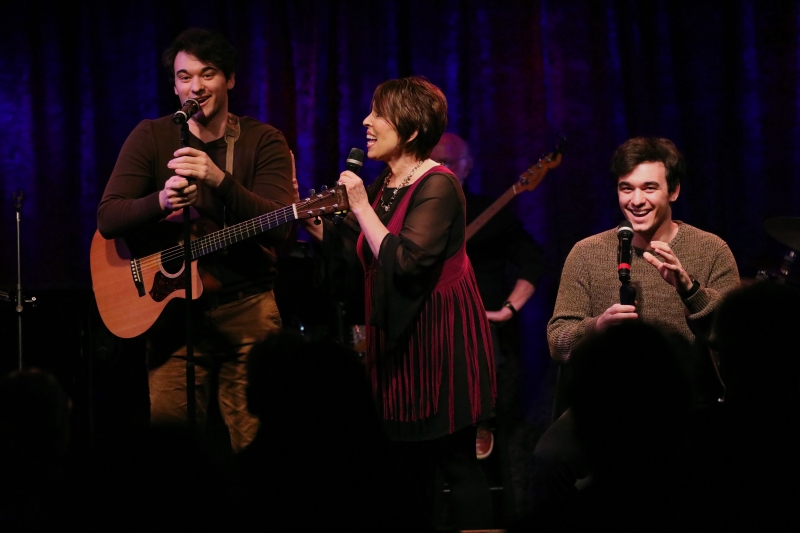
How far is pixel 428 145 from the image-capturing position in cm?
291

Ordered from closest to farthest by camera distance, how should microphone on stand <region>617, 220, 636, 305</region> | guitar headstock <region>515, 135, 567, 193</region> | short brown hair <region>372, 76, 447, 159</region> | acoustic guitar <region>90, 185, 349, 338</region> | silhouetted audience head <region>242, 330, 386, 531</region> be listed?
1. silhouetted audience head <region>242, 330, 386, 531</region>
2. short brown hair <region>372, 76, 447, 159</region>
3. microphone on stand <region>617, 220, 636, 305</region>
4. acoustic guitar <region>90, 185, 349, 338</region>
5. guitar headstock <region>515, 135, 567, 193</region>

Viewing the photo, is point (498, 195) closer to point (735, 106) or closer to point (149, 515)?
point (735, 106)

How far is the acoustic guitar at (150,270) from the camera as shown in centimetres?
312

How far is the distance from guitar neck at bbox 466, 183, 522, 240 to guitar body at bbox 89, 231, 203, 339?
177 cm

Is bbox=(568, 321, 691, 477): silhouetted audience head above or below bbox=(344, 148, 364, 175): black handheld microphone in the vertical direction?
below

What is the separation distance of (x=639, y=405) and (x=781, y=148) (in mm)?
3536

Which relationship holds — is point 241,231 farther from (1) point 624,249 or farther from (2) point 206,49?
(1) point 624,249

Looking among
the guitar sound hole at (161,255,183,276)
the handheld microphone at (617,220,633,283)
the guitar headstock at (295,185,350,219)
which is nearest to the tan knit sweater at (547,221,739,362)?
the handheld microphone at (617,220,633,283)

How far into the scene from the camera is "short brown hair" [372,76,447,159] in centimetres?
285

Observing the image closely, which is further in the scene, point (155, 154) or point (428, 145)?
point (155, 154)

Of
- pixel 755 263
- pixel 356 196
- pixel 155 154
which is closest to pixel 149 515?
pixel 356 196

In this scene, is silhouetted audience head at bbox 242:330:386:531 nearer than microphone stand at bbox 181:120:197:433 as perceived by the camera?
Yes

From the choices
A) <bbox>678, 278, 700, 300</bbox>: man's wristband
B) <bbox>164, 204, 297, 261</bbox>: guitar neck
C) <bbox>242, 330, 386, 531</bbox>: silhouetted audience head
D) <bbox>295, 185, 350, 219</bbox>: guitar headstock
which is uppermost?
<bbox>295, 185, 350, 219</bbox>: guitar headstock

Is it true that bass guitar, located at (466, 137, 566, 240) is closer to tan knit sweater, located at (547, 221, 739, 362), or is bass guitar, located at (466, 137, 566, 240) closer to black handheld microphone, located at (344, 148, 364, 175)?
tan knit sweater, located at (547, 221, 739, 362)
